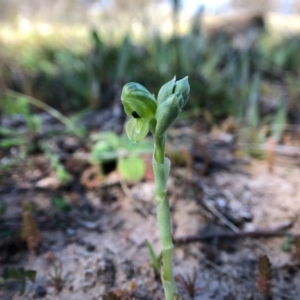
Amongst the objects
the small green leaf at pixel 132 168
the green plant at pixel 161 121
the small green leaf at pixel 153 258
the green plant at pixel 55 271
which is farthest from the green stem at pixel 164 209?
the small green leaf at pixel 132 168

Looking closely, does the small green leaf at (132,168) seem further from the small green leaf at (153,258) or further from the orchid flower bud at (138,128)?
the orchid flower bud at (138,128)

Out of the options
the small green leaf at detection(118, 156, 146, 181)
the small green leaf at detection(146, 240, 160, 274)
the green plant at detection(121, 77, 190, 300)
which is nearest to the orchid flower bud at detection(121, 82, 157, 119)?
the green plant at detection(121, 77, 190, 300)

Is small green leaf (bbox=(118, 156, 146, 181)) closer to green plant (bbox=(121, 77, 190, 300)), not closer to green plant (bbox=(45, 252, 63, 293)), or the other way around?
green plant (bbox=(45, 252, 63, 293))

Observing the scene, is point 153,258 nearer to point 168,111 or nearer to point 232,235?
point 232,235

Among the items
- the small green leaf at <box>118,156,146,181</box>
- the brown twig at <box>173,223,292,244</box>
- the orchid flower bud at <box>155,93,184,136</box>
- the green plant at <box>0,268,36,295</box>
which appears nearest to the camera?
the orchid flower bud at <box>155,93,184,136</box>

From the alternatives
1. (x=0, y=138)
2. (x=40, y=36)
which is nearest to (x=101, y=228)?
(x=0, y=138)

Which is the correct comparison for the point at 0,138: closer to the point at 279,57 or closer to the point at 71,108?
the point at 71,108
